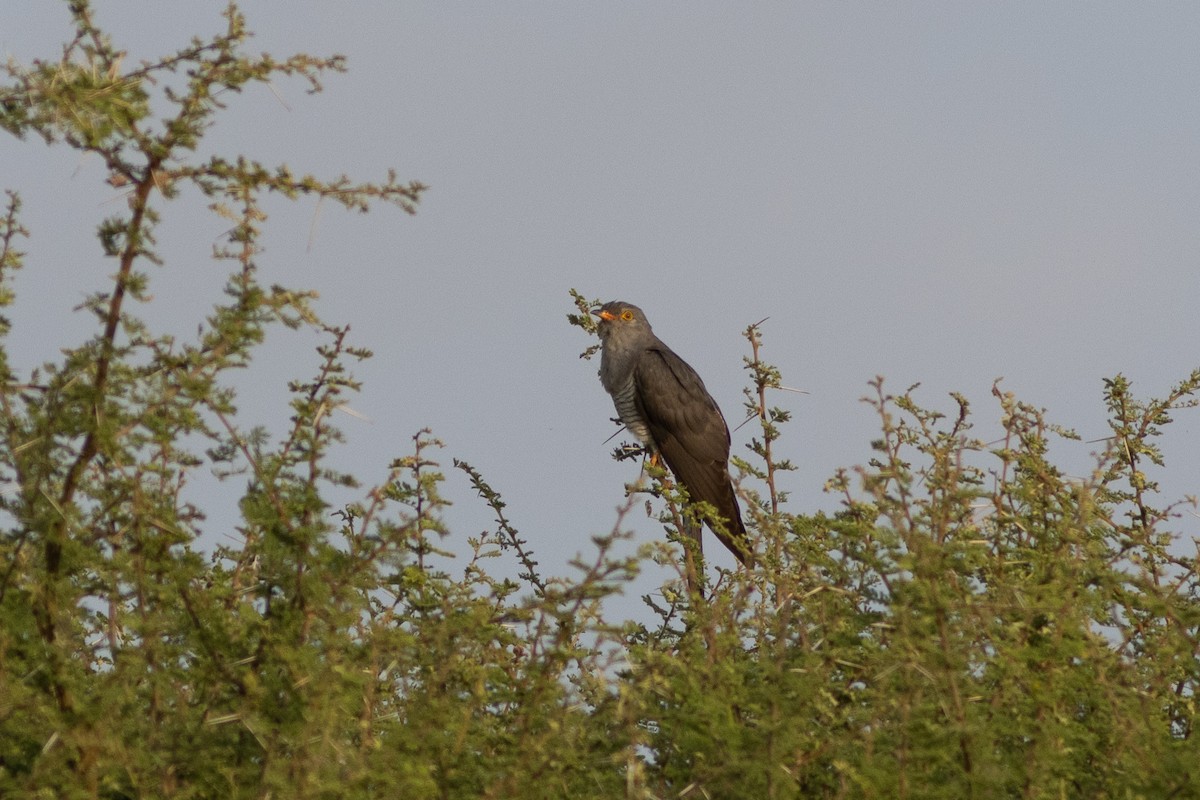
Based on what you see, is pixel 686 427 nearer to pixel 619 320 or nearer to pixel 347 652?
pixel 619 320

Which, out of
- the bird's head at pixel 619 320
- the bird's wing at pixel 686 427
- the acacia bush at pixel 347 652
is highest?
the bird's head at pixel 619 320

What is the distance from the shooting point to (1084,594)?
15.0 ft

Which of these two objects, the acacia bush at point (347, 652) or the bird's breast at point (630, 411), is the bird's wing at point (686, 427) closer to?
the bird's breast at point (630, 411)

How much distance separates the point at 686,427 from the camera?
36.4 feet

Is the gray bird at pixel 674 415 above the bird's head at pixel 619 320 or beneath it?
beneath

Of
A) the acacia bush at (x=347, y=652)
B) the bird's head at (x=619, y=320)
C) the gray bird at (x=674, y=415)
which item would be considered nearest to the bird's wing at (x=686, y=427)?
the gray bird at (x=674, y=415)

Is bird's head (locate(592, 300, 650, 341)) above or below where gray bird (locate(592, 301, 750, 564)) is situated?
above

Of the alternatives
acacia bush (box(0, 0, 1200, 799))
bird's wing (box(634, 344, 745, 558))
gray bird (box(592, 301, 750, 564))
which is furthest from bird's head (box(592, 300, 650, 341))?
acacia bush (box(0, 0, 1200, 799))

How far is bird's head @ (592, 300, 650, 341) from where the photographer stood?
40.2 ft

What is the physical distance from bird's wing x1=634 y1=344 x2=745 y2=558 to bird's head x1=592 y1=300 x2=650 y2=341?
670 millimetres

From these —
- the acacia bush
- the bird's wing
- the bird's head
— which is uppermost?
the bird's head

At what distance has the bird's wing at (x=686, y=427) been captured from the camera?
10750 mm

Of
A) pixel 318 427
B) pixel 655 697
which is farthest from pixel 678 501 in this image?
pixel 318 427

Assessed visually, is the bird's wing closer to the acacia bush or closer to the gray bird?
the gray bird
